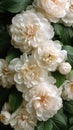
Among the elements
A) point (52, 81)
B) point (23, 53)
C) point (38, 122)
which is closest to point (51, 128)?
point (38, 122)

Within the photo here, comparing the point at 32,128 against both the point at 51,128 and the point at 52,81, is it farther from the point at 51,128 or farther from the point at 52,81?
the point at 52,81

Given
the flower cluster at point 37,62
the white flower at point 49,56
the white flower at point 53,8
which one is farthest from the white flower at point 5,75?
the white flower at point 53,8

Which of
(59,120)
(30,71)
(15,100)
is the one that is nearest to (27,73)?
(30,71)

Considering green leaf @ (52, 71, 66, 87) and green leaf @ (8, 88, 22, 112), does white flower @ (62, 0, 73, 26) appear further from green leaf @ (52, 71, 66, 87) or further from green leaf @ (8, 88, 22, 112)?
green leaf @ (8, 88, 22, 112)

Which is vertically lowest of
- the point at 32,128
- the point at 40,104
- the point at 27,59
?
the point at 32,128

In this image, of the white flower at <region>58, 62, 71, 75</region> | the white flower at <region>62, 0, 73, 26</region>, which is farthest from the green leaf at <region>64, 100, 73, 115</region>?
the white flower at <region>62, 0, 73, 26</region>
